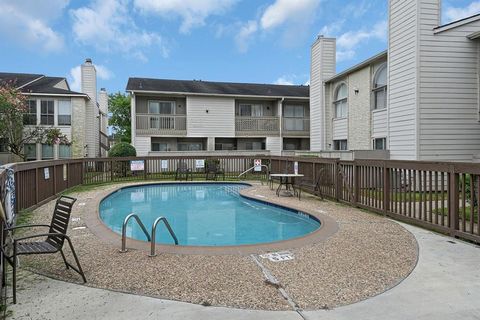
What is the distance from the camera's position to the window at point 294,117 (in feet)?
87.3

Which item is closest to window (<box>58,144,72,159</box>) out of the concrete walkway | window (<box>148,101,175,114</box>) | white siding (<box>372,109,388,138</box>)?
window (<box>148,101,175,114</box>)

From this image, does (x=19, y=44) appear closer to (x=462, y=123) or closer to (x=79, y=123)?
(x=79, y=123)

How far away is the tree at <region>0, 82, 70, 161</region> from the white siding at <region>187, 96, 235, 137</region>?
8.43m

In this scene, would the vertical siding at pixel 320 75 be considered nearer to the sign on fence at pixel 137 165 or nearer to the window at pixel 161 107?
the window at pixel 161 107

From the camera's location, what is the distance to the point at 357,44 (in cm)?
1944

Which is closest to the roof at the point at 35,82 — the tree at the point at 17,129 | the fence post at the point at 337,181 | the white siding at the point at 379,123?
the tree at the point at 17,129

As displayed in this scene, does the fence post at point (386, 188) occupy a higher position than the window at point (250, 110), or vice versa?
the window at point (250, 110)

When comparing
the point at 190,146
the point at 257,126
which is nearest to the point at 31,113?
the point at 190,146

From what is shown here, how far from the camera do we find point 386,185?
27.3 feet

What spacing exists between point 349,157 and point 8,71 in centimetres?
A: 2832

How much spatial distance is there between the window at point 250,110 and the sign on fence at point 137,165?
1017 centimetres

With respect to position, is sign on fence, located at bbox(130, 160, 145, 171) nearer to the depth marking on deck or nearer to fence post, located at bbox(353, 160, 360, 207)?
fence post, located at bbox(353, 160, 360, 207)

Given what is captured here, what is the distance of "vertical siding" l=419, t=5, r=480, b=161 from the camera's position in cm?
1247

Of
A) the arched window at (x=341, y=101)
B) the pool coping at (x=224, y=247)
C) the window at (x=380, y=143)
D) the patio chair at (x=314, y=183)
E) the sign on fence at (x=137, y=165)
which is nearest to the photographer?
the pool coping at (x=224, y=247)
